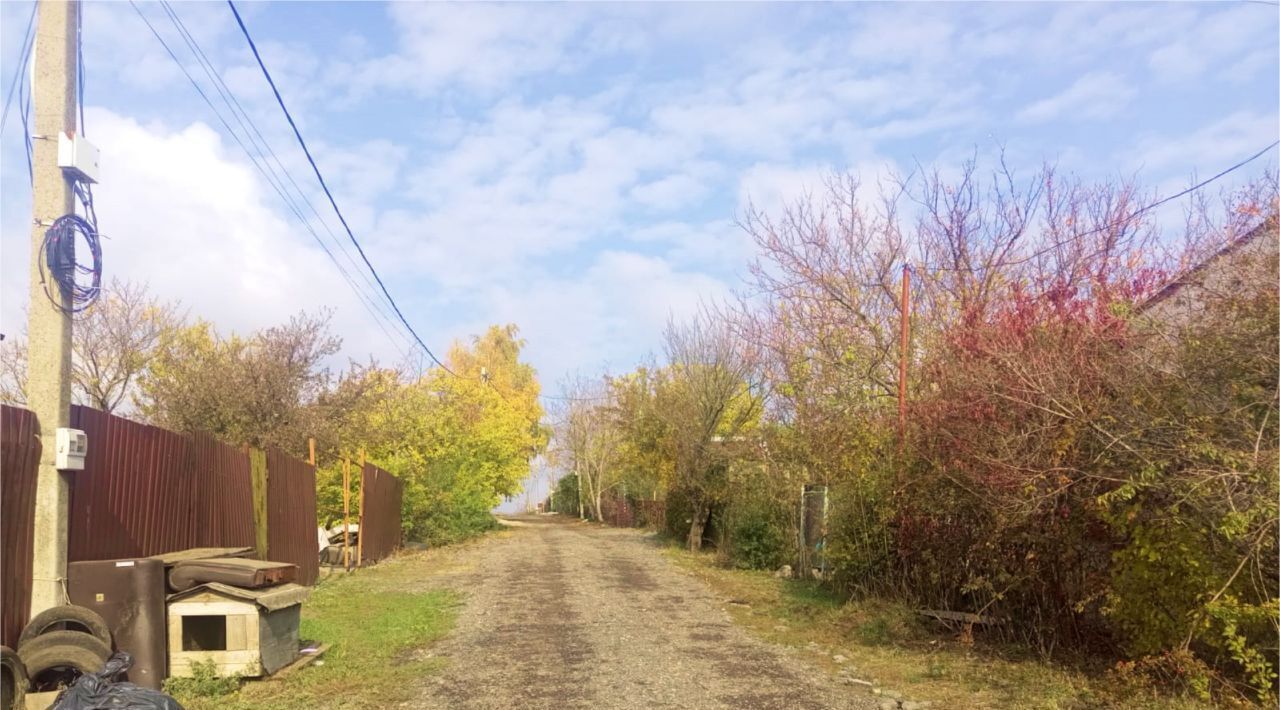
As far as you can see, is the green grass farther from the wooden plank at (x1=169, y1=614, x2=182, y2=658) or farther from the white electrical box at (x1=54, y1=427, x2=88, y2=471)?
the white electrical box at (x1=54, y1=427, x2=88, y2=471)

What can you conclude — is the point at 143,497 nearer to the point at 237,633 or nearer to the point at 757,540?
A: the point at 237,633

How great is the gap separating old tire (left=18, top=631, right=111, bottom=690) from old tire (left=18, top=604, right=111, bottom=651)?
0.09 meters

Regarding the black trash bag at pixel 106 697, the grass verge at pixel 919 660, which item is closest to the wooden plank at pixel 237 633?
the black trash bag at pixel 106 697

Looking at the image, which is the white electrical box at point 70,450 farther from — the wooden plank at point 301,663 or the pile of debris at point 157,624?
the wooden plank at point 301,663

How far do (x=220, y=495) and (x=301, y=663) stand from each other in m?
3.10

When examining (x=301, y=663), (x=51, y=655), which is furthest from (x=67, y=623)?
(x=301, y=663)

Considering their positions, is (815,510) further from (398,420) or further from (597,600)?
(398,420)

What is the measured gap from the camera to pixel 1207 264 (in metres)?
7.62

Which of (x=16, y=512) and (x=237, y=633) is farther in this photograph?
(x=237, y=633)

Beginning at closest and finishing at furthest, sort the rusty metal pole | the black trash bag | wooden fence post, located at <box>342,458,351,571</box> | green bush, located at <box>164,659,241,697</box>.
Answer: the black trash bag
green bush, located at <box>164,659,241,697</box>
the rusty metal pole
wooden fence post, located at <box>342,458,351,571</box>

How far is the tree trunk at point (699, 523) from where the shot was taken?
24906 mm

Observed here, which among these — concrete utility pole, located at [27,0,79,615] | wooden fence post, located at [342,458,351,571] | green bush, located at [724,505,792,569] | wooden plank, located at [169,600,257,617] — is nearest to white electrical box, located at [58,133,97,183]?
concrete utility pole, located at [27,0,79,615]

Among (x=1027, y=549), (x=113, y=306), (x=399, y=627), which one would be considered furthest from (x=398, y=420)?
A: (x=1027, y=549)

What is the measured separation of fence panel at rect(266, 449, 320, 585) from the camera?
492 inches
